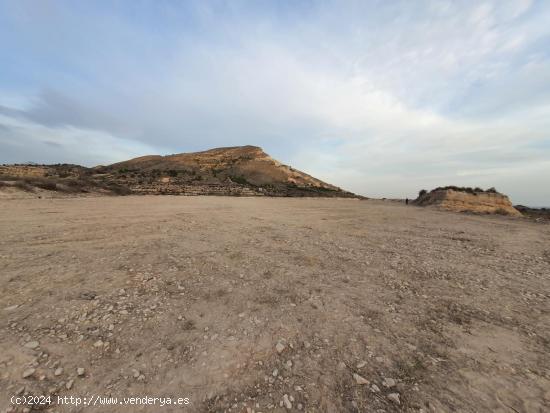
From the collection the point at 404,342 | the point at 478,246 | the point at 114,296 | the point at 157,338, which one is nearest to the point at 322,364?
the point at 404,342

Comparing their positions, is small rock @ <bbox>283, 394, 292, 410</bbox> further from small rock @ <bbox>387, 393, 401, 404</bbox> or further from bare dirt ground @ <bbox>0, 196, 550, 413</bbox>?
small rock @ <bbox>387, 393, 401, 404</bbox>

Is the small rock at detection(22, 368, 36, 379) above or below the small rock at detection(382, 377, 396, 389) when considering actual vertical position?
below

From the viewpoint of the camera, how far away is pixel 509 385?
11.4 ft

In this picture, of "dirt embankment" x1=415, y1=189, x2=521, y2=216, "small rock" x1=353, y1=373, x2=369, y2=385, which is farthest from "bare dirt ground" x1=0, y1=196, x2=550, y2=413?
"dirt embankment" x1=415, y1=189, x2=521, y2=216

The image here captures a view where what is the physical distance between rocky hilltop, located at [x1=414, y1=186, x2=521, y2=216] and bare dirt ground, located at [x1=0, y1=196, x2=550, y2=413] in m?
29.7

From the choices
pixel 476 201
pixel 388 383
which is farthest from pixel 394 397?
pixel 476 201

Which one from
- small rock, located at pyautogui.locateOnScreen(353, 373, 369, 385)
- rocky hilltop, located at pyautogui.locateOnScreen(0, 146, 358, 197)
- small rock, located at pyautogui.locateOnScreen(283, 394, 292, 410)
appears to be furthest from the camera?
rocky hilltop, located at pyautogui.locateOnScreen(0, 146, 358, 197)

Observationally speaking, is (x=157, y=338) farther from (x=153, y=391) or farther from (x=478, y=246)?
(x=478, y=246)

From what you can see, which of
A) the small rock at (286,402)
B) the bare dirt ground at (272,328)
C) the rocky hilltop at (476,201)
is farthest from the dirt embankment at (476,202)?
the small rock at (286,402)

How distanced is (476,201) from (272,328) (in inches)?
1576

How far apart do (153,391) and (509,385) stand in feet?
14.4

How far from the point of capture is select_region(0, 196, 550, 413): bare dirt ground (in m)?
3.33

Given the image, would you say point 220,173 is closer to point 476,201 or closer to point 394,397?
point 476,201

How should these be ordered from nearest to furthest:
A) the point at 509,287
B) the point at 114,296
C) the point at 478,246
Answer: the point at 114,296
the point at 509,287
the point at 478,246
